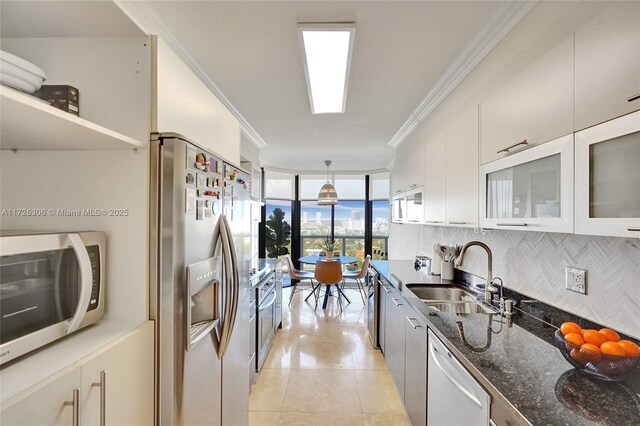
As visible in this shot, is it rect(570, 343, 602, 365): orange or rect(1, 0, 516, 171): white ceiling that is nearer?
rect(570, 343, 602, 365): orange

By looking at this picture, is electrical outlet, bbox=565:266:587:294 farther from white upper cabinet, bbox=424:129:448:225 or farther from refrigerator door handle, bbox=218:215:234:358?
refrigerator door handle, bbox=218:215:234:358

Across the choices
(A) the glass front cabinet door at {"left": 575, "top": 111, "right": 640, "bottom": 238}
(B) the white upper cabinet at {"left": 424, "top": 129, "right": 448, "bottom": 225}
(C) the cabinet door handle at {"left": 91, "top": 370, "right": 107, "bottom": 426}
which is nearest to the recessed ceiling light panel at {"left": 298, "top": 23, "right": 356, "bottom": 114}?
(B) the white upper cabinet at {"left": 424, "top": 129, "right": 448, "bottom": 225}

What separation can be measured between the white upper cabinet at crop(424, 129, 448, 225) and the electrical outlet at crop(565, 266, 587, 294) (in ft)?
3.20

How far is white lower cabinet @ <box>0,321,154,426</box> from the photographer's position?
657mm

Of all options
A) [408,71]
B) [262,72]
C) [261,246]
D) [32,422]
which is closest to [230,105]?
Result: [262,72]

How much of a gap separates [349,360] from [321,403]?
760mm

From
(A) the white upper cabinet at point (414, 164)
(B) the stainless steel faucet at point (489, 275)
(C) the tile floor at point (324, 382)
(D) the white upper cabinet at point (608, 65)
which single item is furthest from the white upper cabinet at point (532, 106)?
(C) the tile floor at point (324, 382)

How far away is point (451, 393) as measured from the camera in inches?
52.0

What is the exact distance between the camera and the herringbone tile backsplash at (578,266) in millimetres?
1143

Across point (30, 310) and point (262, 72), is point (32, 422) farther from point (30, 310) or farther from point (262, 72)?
point (262, 72)

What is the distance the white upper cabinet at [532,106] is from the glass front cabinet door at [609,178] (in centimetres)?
14

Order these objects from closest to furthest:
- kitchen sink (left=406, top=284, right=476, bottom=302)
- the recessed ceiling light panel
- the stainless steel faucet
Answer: the recessed ceiling light panel
the stainless steel faucet
kitchen sink (left=406, top=284, right=476, bottom=302)

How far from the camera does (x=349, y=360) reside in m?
3.05

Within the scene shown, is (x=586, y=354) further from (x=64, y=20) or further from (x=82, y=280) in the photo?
(x=64, y=20)
